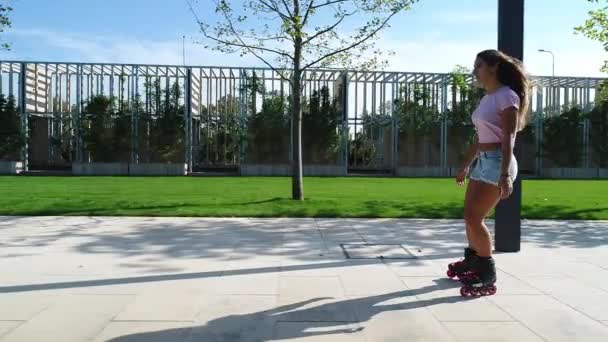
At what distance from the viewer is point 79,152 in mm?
35000

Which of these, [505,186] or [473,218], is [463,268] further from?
[505,186]

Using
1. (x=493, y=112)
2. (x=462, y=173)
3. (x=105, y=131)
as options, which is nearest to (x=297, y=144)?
(x=462, y=173)

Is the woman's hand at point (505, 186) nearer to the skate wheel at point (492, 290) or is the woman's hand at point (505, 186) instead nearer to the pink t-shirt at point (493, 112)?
the pink t-shirt at point (493, 112)

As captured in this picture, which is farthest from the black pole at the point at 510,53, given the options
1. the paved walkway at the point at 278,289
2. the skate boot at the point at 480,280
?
Answer: the skate boot at the point at 480,280

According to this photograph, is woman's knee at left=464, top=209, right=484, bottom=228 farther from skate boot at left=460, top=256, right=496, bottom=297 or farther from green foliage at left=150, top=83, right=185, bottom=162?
green foliage at left=150, top=83, right=185, bottom=162

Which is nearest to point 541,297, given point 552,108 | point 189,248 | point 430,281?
point 430,281

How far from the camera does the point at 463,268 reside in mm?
4598

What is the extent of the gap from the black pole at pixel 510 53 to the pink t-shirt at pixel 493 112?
191cm

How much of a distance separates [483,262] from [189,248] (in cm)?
336

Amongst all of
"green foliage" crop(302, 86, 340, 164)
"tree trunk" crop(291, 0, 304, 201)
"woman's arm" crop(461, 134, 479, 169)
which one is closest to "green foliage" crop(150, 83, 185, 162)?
"green foliage" crop(302, 86, 340, 164)

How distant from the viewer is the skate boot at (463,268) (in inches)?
174

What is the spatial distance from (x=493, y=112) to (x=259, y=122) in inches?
1258

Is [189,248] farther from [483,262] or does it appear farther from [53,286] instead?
[483,262]

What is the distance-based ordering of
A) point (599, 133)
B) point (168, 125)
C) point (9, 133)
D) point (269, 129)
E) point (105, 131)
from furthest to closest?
point (599, 133) < point (269, 129) < point (168, 125) < point (105, 131) < point (9, 133)
